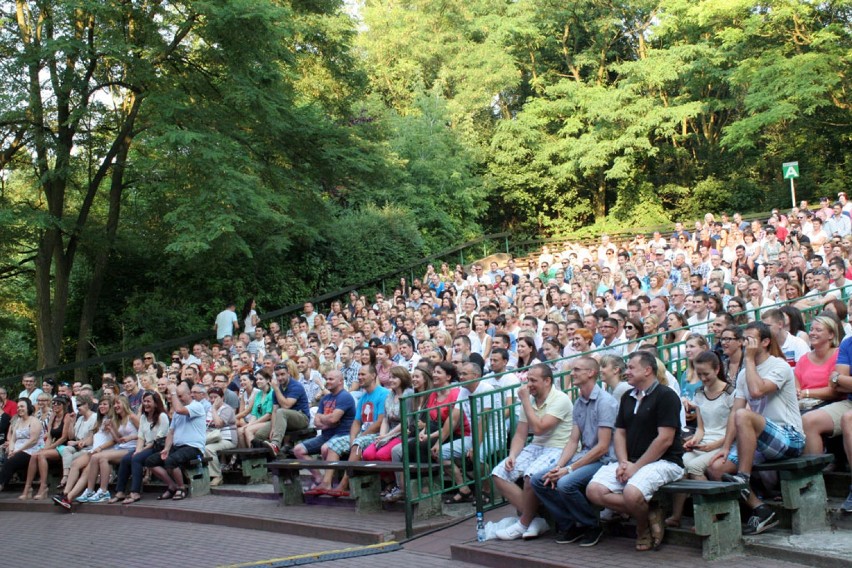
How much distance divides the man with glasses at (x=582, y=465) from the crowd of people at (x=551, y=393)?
16 mm

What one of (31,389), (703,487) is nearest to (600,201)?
(31,389)

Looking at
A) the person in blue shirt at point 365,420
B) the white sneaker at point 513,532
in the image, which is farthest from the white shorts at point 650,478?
the person in blue shirt at point 365,420

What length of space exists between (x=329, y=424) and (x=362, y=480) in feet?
4.45

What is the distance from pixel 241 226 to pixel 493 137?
1953 cm

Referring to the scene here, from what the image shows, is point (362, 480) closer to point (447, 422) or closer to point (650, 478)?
point (447, 422)

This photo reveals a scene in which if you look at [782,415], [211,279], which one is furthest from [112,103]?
[782,415]

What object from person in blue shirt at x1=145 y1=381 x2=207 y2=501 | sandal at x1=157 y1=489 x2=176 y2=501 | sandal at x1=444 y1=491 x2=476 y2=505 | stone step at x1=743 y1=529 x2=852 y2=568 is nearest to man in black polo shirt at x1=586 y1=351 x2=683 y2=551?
stone step at x1=743 y1=529 x2=852 y2=568

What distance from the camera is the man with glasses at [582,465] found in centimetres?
740

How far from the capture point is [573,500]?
742cm

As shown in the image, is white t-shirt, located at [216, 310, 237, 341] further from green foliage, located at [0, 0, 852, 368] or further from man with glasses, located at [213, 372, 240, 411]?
man with glasses, located at [213, 372, 240, 411]

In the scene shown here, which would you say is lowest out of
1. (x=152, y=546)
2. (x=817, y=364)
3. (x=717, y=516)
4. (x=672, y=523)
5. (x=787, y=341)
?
(x=152, y=546)

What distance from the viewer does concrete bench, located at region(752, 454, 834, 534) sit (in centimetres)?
662

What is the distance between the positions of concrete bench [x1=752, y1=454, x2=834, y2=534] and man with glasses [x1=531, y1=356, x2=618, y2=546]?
126 centimetres

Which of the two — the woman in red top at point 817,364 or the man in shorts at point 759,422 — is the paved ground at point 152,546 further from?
the woman in red top at point 817,364
